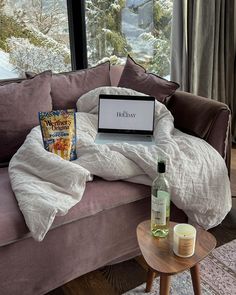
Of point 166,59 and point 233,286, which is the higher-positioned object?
point 166,59

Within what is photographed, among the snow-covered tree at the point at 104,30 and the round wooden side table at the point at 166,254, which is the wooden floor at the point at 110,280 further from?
the snow-covered tree at the point at 104,30

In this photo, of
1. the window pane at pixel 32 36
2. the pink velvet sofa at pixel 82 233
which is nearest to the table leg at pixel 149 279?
the pink velvet sofa at pixel 82 233

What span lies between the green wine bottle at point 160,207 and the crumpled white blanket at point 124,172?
217 mm

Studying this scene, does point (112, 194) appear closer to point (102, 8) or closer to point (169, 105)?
point (169, 105)

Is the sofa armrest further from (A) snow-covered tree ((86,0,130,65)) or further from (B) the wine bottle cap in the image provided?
(A) snow-covered tree ((86,0,130,65))

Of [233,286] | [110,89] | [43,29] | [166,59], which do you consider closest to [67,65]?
[43,29]

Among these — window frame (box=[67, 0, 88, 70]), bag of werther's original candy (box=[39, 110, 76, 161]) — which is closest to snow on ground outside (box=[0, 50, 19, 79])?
window frame (box=[67, 0, 88, 70])

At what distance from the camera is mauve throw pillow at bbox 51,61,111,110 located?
1855mm

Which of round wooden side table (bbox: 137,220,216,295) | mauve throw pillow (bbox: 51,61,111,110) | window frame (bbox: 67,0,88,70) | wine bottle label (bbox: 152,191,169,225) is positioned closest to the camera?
round wooden side table (bbox: 137,220,216,295)

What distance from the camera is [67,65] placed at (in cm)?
286

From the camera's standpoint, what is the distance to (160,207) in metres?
1.14

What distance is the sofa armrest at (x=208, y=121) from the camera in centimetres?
160

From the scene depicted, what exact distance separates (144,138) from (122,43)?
1.46 meters

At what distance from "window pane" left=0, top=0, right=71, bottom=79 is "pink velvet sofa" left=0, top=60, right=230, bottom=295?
1269 millimetres
